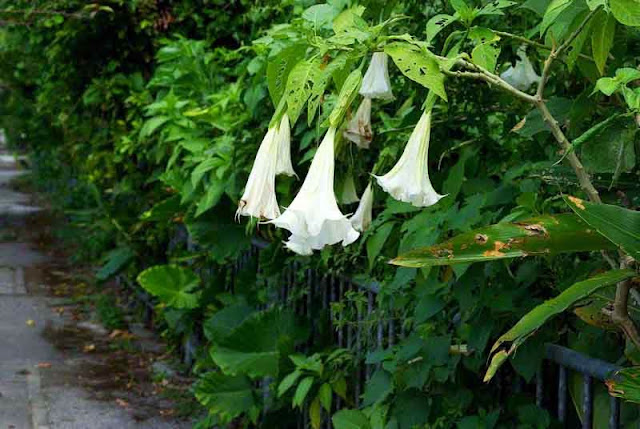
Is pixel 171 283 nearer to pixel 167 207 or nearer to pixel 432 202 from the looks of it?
pixel 167 207

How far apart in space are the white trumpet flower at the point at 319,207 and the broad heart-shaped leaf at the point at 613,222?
0.43 metres

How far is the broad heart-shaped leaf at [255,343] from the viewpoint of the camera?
4734 mm

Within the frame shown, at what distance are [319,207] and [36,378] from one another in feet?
16.8

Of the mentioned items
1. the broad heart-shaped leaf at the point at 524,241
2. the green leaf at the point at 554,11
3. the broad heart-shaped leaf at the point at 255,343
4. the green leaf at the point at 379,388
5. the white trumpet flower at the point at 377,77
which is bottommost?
the broad heart-shaped leaf at the point at 255,343

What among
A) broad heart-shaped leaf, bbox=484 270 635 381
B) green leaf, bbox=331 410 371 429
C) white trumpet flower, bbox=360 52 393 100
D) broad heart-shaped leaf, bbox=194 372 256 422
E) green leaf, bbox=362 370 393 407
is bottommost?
broad heart-shaped leaf, bbox=194 372 256 422

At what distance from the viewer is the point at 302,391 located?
4.23 metres

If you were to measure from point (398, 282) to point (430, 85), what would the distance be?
119cm

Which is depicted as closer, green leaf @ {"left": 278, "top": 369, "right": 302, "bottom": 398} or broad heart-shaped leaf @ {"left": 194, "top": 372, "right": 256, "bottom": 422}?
green leaf @ {"left": 278, "top": 369, "right": 302, "bottom": 398}

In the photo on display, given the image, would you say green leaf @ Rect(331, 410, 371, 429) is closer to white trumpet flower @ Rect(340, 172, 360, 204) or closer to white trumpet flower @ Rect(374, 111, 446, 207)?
white trumpet flower @ Rect(340, 172, 360, 204)

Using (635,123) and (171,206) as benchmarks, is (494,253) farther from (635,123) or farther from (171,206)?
(171,206)

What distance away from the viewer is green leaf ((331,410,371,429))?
3570mm

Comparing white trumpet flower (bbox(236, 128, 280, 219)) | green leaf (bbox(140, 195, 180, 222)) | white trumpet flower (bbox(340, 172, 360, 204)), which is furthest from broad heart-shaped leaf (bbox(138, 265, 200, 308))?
white trumpet flower (bbox(236, 128, 280, 219))

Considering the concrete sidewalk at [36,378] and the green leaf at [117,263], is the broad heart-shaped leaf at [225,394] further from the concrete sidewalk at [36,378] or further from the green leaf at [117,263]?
the green leaf at [117,263]

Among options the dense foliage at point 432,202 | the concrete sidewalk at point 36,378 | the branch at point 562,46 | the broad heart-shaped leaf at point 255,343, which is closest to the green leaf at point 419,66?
the dense foliage at point 432,202
